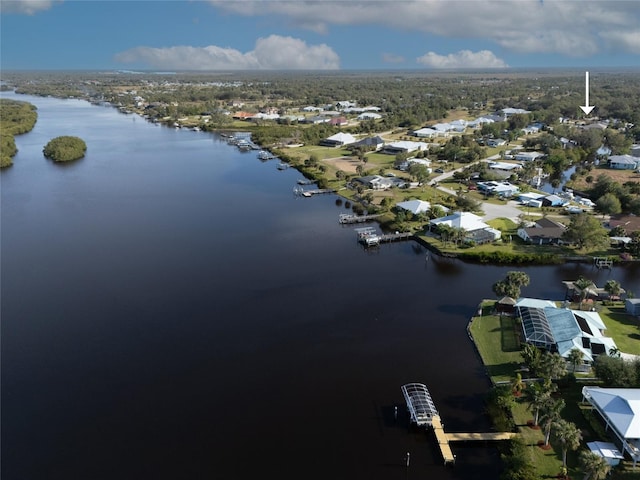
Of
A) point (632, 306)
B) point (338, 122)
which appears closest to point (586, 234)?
point (632, 306)

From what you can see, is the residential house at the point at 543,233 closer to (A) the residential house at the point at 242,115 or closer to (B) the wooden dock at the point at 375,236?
(B) the wooden dock at the point at 375,236

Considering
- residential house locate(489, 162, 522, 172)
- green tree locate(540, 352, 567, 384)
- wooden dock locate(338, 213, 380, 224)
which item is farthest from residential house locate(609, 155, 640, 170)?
green tree locate(540, 352, 567, 384)

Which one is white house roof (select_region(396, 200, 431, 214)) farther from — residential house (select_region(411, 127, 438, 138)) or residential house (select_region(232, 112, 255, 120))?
residential house (select_region(232, 112, 255, 120))

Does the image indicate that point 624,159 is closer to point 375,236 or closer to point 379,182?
point 379,182

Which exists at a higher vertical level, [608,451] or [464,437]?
[608,451]

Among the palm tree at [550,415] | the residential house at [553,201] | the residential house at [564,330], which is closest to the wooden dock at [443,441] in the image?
the palm tree at [550,415]
